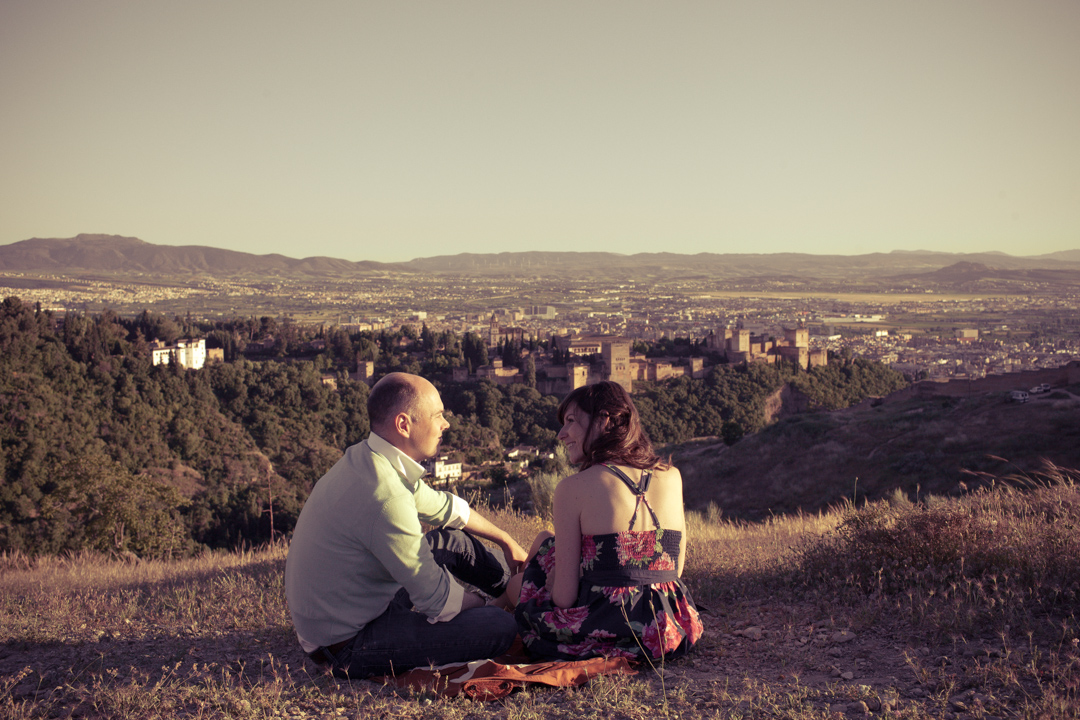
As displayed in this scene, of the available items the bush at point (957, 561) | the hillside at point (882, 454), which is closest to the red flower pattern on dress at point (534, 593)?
the bush at point (957, 561)

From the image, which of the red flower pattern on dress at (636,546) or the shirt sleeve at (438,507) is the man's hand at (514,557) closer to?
the shirt sleeve at (438,507)

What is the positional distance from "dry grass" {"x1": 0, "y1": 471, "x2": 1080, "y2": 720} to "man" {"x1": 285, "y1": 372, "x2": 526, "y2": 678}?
14 centimetres

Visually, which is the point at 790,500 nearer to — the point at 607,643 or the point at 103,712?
the point at 607,643

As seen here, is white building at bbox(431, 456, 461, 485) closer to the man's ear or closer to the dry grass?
the dry grass

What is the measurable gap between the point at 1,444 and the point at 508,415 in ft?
64.1

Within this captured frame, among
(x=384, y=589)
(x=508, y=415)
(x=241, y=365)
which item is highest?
(x=384, y=589)

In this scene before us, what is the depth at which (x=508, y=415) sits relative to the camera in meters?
33.1

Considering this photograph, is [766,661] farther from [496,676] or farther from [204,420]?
[204,420]

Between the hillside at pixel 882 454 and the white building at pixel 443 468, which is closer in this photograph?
the hillside at pixel 882 454

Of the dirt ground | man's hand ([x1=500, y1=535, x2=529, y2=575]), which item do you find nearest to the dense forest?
the dirt ground

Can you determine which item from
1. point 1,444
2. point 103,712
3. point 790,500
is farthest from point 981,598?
point 1,444

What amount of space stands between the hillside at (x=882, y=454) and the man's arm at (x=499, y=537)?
21.6ft

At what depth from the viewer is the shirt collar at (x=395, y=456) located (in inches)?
84.9

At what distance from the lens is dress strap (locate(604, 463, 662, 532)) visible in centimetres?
220
